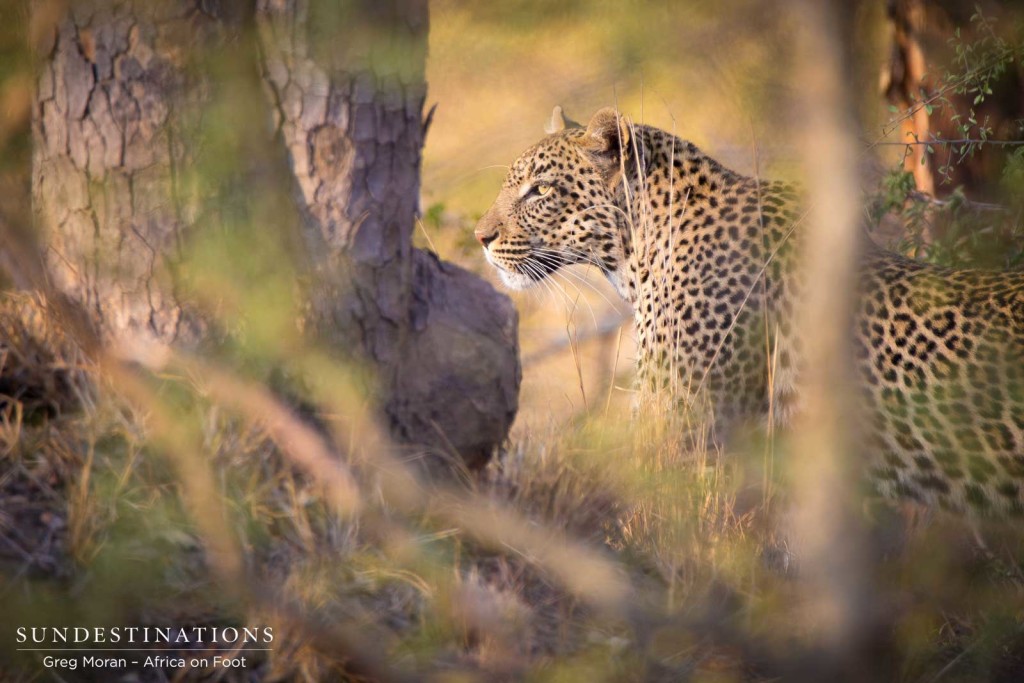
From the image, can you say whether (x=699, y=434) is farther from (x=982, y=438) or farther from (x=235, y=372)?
(x=235, y=372)

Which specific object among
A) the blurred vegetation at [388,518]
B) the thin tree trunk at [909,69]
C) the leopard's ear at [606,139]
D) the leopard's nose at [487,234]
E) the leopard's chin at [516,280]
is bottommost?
the blurred vegetation at [388,518]

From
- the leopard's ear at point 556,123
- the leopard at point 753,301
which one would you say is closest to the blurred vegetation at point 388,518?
the leopard at point 753,301

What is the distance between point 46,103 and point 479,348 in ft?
7.32

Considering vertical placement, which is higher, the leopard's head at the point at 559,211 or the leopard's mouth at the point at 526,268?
the leopard's head at the point at 559,211

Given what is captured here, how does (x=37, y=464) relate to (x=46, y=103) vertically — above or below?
below

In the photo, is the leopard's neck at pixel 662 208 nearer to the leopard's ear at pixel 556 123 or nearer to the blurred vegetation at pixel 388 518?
the leopard's ear at pixel 556 123

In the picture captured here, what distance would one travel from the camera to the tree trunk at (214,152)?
4312 mm

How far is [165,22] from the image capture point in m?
4.30

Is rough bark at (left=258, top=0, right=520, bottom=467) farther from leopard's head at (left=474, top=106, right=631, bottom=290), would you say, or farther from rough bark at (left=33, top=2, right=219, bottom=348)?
leopard's head at (left=474, top=106, right=631, bottom=290)

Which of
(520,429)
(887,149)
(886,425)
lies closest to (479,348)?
(520,429)

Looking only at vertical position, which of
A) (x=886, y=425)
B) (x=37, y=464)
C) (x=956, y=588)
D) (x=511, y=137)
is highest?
(x=511, y=137)

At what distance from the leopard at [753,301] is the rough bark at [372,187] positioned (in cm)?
88

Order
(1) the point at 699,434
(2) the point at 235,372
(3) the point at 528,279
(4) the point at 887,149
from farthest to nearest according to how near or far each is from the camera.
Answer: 1. (4) the point at 887,149
2. (3) the point at 528,279
3. (1) the point at 699,434
4. (2) the point at 235,372

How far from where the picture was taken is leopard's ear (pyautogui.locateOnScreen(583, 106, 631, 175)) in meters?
5.36
